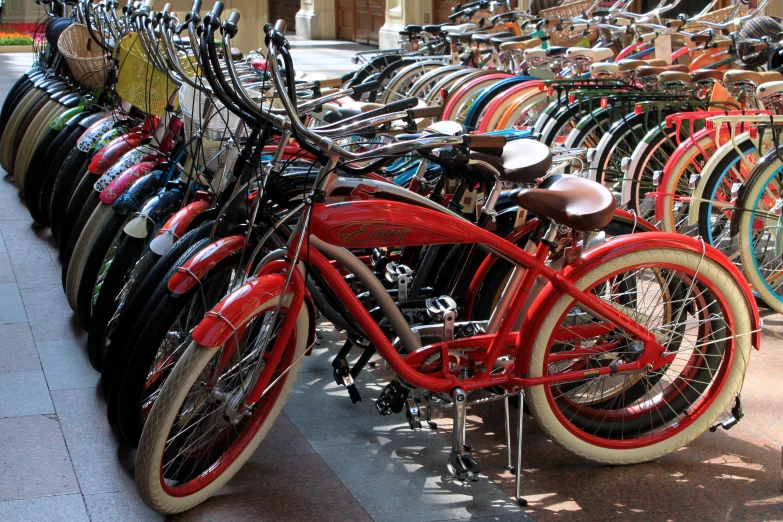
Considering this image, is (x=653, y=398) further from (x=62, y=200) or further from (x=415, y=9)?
(x=415, y=9)

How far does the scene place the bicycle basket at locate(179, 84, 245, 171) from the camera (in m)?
3.68

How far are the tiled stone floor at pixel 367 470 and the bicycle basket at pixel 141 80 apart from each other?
3.71 ft

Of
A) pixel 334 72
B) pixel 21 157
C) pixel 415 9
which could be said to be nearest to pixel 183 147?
pixel 21 157

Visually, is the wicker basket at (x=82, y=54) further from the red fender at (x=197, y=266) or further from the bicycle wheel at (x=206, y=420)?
the bicycle wheel at (x=206, y=420)

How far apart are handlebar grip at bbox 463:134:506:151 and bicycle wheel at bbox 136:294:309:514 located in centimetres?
69

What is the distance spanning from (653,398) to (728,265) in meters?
0.51

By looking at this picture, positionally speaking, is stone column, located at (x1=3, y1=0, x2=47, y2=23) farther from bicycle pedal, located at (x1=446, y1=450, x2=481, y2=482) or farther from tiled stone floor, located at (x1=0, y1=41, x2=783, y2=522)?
bicycle pedal, located at (x1=446, y1=450, x2=481, y2=482)

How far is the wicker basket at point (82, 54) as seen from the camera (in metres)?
5.81

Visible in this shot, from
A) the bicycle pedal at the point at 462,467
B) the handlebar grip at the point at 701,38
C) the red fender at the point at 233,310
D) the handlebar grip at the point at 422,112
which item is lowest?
the bicycle pedal at the point at 462,467

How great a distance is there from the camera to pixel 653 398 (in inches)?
137

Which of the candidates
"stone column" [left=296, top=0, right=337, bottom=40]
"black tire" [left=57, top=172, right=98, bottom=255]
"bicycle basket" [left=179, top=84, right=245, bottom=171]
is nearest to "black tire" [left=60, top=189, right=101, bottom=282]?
"black tire" [left=57, top=172, right=98, bottom=255]

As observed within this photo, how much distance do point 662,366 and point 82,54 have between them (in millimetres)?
3930

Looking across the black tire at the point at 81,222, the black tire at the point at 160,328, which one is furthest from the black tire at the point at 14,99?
the black tire at the point at 160,328

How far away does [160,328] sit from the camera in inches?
128
